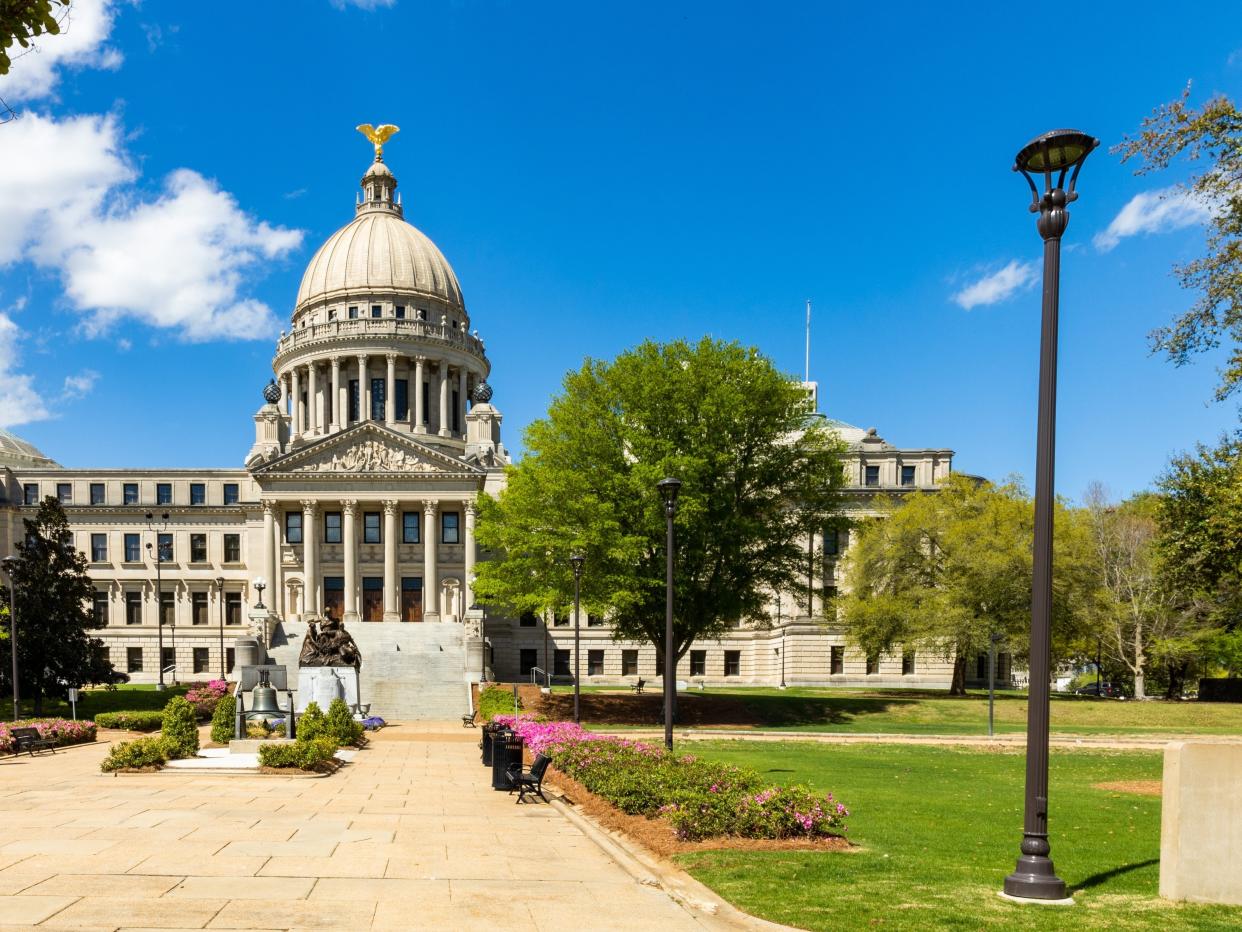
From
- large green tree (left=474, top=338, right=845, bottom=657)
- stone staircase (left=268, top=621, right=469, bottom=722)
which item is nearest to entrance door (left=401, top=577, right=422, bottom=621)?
stone staircase (left=268, top=621, right=469, bottom=722)

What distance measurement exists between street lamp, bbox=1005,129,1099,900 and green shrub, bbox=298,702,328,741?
18703 mm

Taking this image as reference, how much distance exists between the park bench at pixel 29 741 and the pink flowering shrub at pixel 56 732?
9cm

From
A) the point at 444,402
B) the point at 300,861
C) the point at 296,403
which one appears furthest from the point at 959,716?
the point at 296,403

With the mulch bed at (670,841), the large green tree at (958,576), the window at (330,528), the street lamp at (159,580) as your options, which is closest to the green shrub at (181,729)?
the mulch bed at (670,841)

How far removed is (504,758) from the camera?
1973cm

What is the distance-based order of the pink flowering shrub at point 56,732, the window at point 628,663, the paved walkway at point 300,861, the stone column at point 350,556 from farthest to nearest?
1. the window at point 628,663
2. the stone column at point 350,556
3. the pink flowering shrub at point 56,732
4. the paved walkway at point 300,861

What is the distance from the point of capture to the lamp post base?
33.4 ft

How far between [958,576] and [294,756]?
38718 millimetres

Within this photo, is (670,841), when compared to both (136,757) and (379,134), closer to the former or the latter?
(136,757)

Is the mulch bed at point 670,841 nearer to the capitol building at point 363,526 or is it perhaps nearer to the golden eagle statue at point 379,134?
the capitol building at point 363,526

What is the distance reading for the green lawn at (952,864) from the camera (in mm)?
9602

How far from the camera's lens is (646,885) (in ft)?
37.8

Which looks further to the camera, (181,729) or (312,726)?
(312,726)

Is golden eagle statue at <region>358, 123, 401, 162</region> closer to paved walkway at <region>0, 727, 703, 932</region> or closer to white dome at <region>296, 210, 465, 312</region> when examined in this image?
white dome at <region>296, 210, 465, 312</region>
